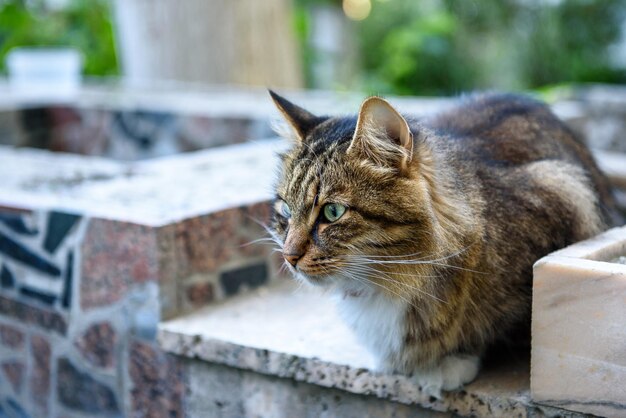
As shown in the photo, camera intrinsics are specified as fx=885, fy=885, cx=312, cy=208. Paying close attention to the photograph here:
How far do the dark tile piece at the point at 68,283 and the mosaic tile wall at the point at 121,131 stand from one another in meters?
2.10

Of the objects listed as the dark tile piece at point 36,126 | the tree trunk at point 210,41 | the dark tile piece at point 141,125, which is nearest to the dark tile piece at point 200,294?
the dark tile piece at point 141,125

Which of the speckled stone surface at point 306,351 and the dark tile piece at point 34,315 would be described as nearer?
the speckled stone surface at point 306,351

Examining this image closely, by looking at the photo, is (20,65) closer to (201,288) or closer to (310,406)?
(201,288)

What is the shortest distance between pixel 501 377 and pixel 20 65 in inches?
230

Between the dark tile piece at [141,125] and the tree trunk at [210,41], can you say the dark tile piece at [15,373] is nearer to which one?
the dark tile piece at [141,125]

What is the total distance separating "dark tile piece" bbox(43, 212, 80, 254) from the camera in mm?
3142

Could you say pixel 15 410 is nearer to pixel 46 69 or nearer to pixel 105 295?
pixel 105 295

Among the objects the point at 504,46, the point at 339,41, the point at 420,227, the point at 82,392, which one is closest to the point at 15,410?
the point at 82,392

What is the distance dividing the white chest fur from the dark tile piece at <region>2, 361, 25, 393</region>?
1.60m

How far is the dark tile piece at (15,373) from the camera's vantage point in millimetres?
3439

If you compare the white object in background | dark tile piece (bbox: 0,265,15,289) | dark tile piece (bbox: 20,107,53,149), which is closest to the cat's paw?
dark tile piece (bbox: 0,265,15,289)

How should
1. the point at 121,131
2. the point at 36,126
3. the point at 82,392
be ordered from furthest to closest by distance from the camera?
1. the point at 36,126
2. the point at 121,131
3. the point at 82,392

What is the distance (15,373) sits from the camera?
346cm

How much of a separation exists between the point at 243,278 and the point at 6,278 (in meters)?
0.94
